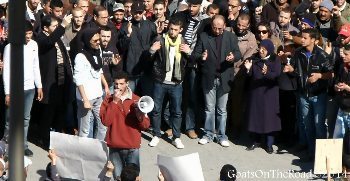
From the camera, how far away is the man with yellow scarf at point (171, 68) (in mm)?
13555

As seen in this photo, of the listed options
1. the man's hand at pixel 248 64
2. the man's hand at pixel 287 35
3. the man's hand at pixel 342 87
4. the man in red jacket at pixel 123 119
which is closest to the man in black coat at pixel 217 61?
the man's hand at pixel 248 64

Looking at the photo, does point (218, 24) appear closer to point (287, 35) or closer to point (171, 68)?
point (171, 68)

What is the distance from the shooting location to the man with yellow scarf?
44.5ft

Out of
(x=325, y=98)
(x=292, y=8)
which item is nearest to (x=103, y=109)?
(x=325, y=98)

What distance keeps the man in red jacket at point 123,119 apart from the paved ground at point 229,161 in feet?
4.48

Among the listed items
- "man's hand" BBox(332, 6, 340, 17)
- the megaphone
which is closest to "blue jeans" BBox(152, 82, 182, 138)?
"man's hand" BBox(332, 6, 340, 17)

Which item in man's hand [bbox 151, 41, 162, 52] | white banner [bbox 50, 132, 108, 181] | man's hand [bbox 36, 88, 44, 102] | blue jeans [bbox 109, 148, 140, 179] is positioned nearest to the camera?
white banner [bbox 50, 132, 108, 181]

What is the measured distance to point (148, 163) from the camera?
13.5 meters

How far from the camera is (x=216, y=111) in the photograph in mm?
14094

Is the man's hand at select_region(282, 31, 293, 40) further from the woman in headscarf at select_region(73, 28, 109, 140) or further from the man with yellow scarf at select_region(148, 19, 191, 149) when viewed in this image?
the woman in headscarf at select_region(73, 28, 109, 140)

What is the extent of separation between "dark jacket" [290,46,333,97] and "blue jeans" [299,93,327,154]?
0.09 m

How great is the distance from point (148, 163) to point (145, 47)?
62.8 inches

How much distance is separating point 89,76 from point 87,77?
28 mm

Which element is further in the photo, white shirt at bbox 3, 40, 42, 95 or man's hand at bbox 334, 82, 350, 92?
white shirt at bbox 3, 40, 42, 95
